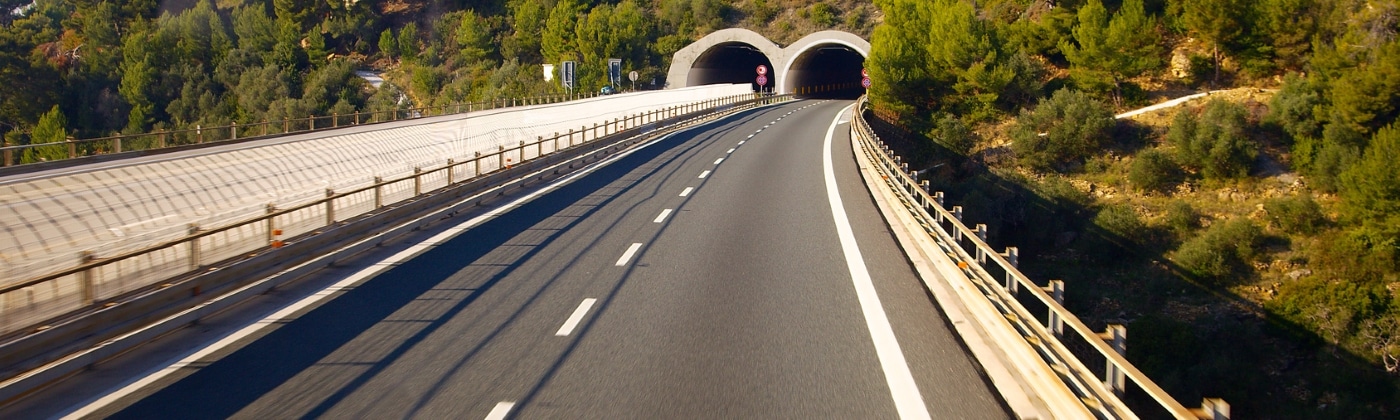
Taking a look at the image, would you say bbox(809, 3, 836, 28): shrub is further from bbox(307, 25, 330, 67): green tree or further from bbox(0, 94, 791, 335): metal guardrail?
bbox(0, 94, 791, 335): metal guardrail

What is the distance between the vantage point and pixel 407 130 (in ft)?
82.9

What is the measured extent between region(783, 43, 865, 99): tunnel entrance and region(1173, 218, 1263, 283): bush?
5477cm

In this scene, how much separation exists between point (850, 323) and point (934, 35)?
6164 cm

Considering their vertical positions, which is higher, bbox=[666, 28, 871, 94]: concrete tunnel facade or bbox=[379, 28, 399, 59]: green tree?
bbox=[379, 28, 399, 59]: green tree

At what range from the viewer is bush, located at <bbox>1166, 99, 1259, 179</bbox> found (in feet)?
161

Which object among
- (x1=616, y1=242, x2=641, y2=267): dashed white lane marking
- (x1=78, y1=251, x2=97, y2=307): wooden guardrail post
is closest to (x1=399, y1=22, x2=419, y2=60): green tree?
(x1=616, y1=242, x2=641, y2=267): dashed white lane marking

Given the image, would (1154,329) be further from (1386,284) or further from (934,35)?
(934,35)

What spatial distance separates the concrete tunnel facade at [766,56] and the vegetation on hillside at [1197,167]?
19630 millimetres

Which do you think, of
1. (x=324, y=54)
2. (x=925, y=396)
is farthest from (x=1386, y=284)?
(x=324, y=54)

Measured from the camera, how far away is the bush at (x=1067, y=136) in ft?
182

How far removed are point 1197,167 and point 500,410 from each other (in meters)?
50.6

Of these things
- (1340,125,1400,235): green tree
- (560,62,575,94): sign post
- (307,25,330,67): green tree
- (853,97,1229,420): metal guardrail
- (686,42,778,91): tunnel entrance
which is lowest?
(1340,125,1400,235): green tree

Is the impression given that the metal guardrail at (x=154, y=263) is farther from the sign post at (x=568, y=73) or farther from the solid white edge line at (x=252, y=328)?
the sign post at (x=568, y=73)

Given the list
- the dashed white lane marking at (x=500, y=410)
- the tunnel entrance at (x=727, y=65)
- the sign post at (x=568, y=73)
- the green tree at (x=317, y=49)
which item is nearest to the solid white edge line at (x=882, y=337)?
the dashed white lane marking at (x=500, y=410)
